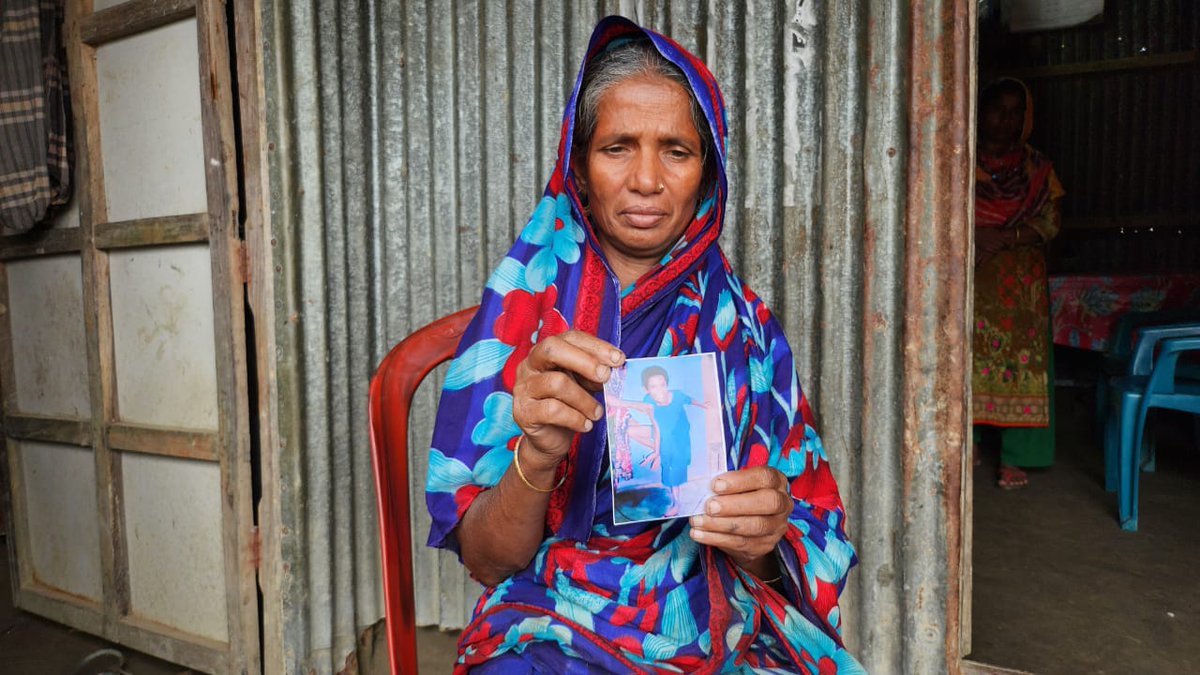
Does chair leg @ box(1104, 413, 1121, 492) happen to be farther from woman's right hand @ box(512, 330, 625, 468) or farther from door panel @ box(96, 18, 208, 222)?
door panel @ box(96, 18, 208, 222)

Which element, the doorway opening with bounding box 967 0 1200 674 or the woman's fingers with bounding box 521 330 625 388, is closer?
the woman's fingers with bounding box 521 330 625 388

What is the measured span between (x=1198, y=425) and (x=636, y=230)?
647cm

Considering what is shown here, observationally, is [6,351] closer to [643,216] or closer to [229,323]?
[229,323]

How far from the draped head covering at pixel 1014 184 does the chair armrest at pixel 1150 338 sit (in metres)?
1.03

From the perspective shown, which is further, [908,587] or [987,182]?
[987,182]

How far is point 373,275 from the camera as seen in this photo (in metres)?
2.80

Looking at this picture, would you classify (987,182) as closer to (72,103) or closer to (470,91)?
(470,91)

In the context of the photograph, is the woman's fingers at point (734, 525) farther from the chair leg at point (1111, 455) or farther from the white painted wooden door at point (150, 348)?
the chair leg at point (1111, 455)

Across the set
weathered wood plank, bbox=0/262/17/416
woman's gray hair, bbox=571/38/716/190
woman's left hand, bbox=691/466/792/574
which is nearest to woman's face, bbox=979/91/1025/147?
woman's gray hair, bbox=571/38/716/190

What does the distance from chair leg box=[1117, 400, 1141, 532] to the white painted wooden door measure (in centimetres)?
424

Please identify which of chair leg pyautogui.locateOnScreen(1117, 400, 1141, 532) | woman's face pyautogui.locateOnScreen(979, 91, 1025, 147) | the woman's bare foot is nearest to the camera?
chair leg pyautogui.locateOnScreen(1117, 400, 1141, 532)

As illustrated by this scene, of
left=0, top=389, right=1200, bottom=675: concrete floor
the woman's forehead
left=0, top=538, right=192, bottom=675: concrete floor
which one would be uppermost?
the woman's forehead

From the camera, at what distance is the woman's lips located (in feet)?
4.68

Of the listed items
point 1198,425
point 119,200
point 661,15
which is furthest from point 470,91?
point 1198,425
